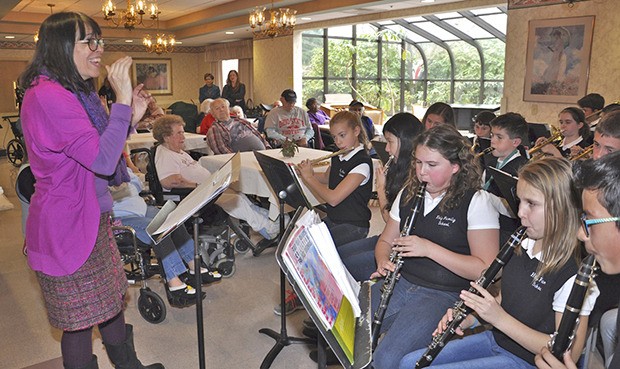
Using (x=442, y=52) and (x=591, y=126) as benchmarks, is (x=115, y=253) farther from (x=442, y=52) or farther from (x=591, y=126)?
(x=442, y=52)

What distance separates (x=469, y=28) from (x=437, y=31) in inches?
39.2

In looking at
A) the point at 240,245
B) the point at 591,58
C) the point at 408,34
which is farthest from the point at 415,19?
the point at 240,245

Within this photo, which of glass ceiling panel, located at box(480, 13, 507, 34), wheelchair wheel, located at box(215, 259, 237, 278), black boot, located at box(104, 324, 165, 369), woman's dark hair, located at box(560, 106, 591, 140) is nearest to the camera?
black boot, located at box(104, 324, 165, 369)

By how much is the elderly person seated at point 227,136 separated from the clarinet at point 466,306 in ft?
13.0

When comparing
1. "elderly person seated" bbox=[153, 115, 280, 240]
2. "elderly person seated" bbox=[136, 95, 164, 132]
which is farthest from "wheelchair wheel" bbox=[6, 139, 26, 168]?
"elderly person seated" bbox=[153, 115, 280, 240]

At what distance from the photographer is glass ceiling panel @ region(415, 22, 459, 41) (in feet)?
39.3

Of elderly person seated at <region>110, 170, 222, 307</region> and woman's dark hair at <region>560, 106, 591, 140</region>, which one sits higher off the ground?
woman's dark hair at <region>560, 106, 591, 140</region>

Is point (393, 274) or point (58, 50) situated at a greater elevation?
point (58, 50)

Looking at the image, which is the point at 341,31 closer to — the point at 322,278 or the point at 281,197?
the point at 281,197

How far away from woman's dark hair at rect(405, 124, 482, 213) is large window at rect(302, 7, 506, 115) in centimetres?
992

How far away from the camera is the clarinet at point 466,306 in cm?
152

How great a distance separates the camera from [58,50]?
1646 mm

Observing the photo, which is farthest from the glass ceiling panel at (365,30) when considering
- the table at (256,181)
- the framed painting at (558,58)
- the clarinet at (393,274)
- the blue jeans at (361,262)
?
the clarinet at (393,274)

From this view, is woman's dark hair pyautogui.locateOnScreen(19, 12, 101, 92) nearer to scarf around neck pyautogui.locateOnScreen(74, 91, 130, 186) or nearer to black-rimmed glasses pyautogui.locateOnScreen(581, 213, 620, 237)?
scarf around neck pyautogui.locateOnScreen(74, 91, 130, 186)
